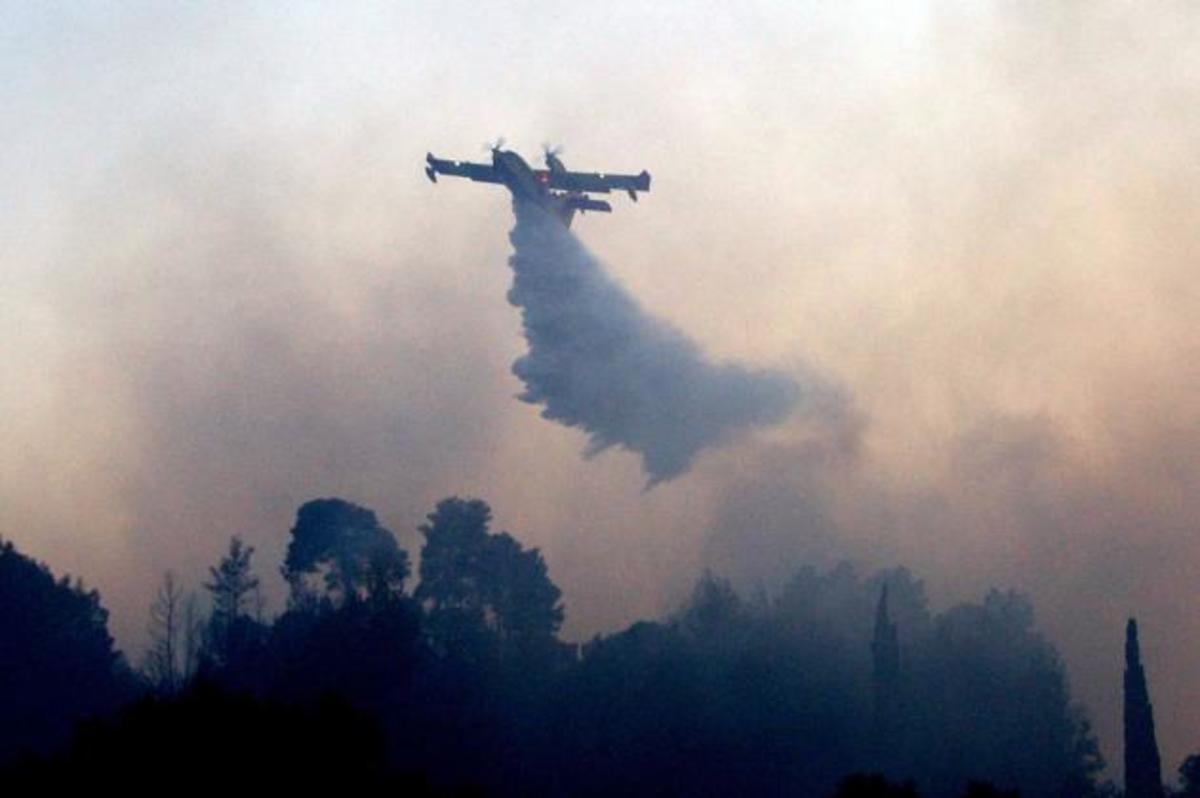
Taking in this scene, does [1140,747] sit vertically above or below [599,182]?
below

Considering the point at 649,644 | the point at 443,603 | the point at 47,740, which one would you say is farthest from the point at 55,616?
the point at 649,644

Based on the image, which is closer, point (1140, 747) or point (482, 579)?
point (1140, 747)

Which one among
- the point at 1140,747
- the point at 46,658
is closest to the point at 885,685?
the point at 1140,747

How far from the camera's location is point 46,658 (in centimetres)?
10562

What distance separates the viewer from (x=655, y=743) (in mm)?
95750

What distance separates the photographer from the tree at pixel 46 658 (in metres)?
97.4

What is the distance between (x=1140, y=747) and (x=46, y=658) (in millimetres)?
57501

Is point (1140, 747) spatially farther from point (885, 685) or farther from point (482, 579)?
point (482, 579)

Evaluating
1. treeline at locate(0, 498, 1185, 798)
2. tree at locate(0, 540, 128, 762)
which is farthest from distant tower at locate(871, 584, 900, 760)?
tree at locate(0, 540, 128, 762)

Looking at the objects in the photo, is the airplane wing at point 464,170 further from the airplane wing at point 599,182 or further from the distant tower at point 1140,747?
the distant tower at point 1140,747

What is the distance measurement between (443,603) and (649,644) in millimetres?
17246

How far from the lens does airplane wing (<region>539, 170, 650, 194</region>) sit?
108188 millimetres

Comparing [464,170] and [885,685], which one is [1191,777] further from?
[464,170]

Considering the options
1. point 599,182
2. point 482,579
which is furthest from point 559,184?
point 482,579
